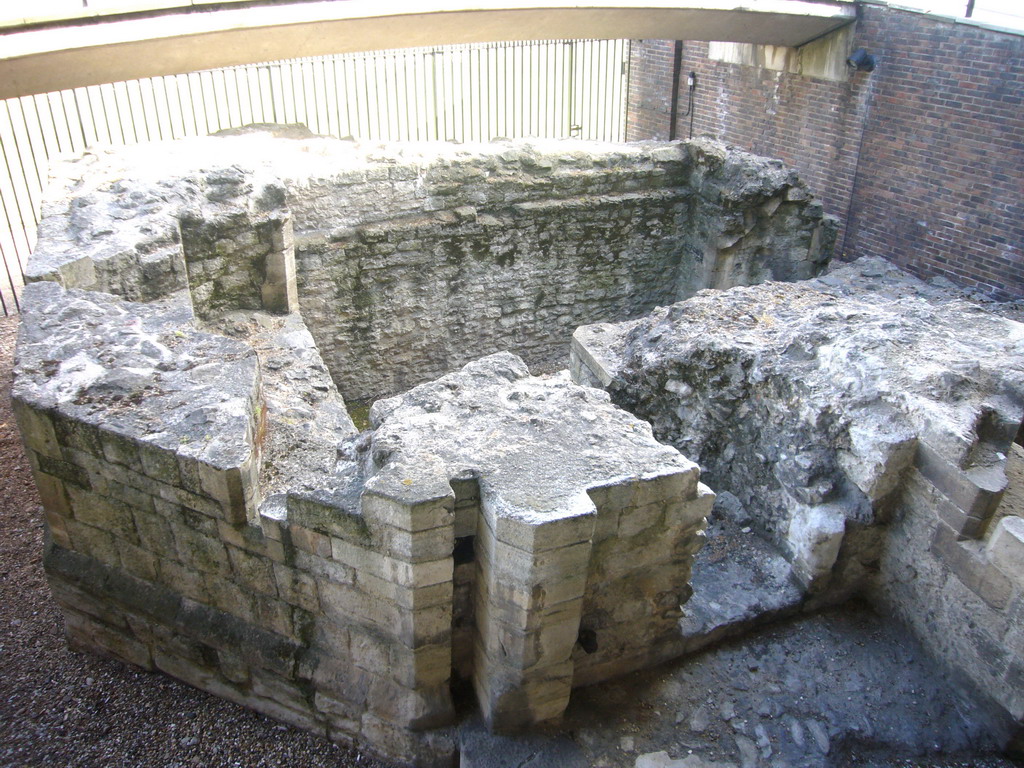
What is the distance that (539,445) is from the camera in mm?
3752

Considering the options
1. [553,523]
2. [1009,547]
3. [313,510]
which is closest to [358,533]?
[313,510]

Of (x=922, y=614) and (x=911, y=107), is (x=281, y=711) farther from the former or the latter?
(x=911, y=107)

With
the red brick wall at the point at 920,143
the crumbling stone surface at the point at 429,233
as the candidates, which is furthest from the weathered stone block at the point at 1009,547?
the red brick wall at the point at 920,143

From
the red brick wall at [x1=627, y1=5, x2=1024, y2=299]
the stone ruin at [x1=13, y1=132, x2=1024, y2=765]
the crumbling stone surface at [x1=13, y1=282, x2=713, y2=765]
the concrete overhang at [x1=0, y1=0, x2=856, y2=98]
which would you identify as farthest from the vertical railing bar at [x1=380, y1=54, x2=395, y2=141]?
the crumbling stone surface at [x1=13, y1=282, x2=713, y2=765]

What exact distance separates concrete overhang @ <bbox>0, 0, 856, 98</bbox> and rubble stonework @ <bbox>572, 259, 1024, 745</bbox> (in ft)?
15.5

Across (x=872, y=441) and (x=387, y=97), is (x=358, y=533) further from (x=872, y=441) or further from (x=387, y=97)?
(x=387, y=97)

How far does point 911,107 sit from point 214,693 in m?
10.1

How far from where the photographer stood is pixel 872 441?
424 centimetres

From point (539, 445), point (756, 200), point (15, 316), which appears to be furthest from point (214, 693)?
point (756, 200)

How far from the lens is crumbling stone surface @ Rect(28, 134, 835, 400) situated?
6109 mm

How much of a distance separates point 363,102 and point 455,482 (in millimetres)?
11304

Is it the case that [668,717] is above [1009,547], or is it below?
below

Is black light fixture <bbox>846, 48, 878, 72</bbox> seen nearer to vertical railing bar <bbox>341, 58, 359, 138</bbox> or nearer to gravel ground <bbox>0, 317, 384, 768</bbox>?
vertical railing bar <bbox>341, 58, 359, 138</bbox>

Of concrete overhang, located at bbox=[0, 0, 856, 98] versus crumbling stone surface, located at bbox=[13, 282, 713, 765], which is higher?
concrete overhang, located at bbox=[0, 0, 856, 98]
